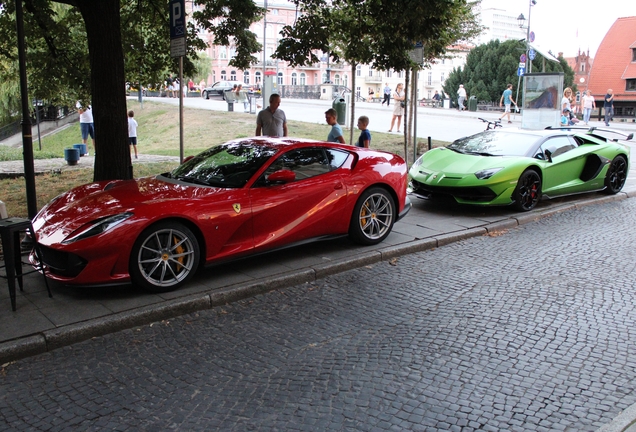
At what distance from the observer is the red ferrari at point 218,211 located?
5234mm

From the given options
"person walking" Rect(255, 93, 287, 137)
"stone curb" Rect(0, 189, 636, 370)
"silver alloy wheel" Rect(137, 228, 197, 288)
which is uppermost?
"person walking" Rect(255, 93, 287, 137)

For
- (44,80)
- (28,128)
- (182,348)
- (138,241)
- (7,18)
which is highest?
(7,18)

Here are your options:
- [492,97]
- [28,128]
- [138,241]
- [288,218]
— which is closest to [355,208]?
[288,218]

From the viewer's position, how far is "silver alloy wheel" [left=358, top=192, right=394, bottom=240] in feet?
24.1

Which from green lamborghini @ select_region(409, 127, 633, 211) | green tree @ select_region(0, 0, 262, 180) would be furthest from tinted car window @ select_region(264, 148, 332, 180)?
green tree @ select_region(0, 0, 262, 180)

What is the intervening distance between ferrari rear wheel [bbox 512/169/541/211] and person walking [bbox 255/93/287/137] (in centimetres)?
434

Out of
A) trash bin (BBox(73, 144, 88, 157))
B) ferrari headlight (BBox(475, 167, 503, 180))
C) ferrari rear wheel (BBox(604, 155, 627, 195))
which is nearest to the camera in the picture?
ferrari headlight (BBox(475, 167, 503, 180))

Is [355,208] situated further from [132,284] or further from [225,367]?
[225,367]

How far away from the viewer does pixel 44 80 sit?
1238cm

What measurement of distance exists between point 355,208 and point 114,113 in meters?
4.04

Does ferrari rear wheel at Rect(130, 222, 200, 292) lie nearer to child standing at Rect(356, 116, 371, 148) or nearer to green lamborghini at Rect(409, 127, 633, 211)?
green lamborghini at Rect(409, 127, 633, 211)

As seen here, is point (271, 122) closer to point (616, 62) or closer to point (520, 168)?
point (520, 168)

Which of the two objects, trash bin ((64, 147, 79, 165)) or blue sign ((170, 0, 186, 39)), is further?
trash bin ((64, 147, 79, 165))

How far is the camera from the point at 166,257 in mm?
5531
